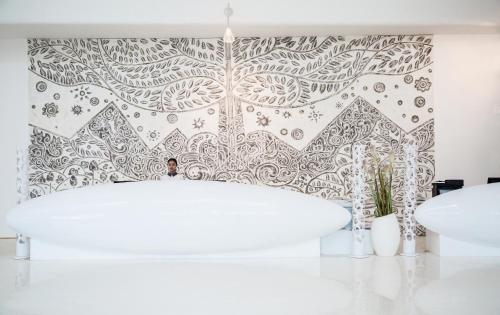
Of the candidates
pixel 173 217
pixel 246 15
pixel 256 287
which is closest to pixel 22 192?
pixel 173 217

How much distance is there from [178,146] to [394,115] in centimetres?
253

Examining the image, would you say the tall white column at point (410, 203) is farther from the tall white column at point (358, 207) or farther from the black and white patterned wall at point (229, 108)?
the black and white patterned wall at point (229, 108)

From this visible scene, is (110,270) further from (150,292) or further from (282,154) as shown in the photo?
(282,154)

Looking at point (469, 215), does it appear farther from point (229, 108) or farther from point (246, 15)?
point (229, 108)

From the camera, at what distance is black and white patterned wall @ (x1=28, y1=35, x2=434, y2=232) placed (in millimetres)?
6242

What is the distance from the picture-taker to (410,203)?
172 inches

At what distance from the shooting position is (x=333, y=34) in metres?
6.23

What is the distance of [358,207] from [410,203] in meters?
0.44

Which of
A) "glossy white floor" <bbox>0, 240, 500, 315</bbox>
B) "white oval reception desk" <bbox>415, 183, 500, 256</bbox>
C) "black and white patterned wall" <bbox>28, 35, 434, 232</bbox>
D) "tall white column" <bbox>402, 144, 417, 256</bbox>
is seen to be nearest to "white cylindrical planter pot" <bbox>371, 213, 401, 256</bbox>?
"tall white column" <bbox>402, 144, 417, 256</bbox>

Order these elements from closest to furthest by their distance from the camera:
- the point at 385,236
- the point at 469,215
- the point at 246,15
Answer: the point at 469,215, the point at 385,236, the point at 246,15

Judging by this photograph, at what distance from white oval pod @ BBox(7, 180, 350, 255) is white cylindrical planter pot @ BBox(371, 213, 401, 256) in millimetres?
771

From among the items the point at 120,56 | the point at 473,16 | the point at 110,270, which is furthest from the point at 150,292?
the point at 473,16

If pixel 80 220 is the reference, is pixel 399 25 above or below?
above

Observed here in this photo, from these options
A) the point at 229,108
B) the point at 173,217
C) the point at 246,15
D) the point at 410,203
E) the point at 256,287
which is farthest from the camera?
the point at 229,108
